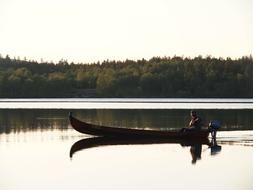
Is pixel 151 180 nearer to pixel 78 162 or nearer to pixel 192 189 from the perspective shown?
pixel 192 189

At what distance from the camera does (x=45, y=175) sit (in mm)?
22766

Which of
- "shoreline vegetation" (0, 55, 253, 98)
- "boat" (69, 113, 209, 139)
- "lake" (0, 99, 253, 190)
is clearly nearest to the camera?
"lake" (0, 99, 253, 190)

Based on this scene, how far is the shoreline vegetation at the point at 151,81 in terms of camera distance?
135m

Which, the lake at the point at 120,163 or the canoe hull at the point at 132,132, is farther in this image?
the canoe hull at the point at 132,132

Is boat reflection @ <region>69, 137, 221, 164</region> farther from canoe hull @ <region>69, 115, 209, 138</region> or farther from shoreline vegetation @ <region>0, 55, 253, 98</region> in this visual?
shoreline vegetation @ <region>0, 55, 253, 98</region>

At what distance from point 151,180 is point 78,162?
4.99 meters

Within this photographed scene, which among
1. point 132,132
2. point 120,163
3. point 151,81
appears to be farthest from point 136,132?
point 151,81

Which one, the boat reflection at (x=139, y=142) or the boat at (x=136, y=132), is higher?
the boat at (x=136, y=132)

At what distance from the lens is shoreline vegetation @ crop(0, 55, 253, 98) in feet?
443

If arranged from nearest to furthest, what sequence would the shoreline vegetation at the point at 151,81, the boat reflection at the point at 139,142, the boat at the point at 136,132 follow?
the boat reflection at the point at 139,142, the boat at the point at 136,132, the shoreline vegetation at the point at 151,81

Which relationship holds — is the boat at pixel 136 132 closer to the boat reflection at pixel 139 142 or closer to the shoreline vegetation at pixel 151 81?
the boat reflection at pixel 139 142

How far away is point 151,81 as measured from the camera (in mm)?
138125

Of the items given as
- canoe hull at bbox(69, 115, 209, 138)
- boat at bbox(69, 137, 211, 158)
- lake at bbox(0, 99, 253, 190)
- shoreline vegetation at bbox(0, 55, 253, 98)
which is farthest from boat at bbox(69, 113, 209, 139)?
shoreline vegetation at bbox(0, 55, 253, 98)

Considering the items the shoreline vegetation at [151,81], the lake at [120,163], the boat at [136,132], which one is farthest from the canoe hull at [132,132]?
the shoreline vegetation at [151,81]
